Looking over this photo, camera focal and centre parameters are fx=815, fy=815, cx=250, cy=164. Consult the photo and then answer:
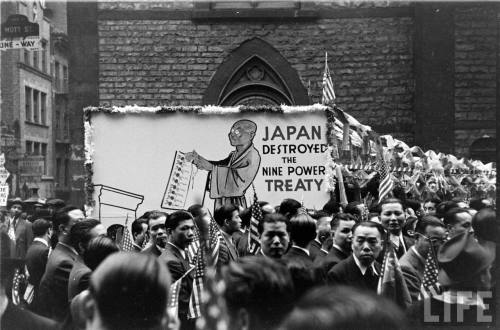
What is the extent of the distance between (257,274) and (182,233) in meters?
3.51

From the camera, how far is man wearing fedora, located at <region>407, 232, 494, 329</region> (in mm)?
5746

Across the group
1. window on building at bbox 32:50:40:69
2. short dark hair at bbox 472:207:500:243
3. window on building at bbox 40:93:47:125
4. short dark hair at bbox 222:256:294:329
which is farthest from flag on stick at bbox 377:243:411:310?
window on building at bbox 40:93:47:125

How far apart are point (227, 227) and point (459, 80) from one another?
475 inches

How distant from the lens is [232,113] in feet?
37.4

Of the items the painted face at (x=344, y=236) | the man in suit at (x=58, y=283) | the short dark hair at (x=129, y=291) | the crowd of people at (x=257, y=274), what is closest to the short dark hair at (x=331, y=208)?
the crowd of people at (x=257, y=274)

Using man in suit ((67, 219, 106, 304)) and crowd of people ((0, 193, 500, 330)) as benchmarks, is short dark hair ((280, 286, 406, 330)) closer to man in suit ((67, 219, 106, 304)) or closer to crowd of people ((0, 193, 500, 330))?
crowd of people ((0, 193, 500, 330))

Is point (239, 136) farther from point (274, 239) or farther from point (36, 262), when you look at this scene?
point (274, 239)

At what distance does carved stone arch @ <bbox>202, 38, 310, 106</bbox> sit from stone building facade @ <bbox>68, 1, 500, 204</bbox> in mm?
24

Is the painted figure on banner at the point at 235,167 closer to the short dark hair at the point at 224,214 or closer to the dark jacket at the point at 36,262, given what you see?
the short dark hair at the point at 224,214

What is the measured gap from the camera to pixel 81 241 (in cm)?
593

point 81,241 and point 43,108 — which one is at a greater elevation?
point 43,108


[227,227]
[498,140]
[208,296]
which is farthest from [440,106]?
[208,296]

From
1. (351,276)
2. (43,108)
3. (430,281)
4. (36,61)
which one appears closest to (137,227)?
(351,276)

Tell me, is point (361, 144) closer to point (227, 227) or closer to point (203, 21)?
point (227, 227)
